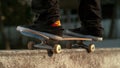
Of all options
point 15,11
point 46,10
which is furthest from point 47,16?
point 15,11

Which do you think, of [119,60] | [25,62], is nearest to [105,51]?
[119,60]

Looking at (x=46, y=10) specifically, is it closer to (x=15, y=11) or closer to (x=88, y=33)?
(x=88, y=33)

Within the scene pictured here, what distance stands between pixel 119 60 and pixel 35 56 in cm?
125

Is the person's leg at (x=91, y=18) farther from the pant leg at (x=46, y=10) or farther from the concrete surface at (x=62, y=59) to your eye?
the pant leg at (x=46, y=10)

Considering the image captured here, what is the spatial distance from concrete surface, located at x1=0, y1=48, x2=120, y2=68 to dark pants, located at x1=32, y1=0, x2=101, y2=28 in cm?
29

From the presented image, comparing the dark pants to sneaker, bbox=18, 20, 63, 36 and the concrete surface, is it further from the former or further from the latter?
the concrete surface

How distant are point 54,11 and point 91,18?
20.8 inches

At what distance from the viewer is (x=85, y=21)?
370 centimetres

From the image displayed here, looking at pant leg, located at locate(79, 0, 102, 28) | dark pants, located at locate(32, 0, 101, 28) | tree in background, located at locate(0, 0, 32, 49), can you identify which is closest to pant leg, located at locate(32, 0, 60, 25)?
dark pants, located at locate(32, 0, 101, 28)

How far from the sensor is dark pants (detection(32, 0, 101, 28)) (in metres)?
3.23

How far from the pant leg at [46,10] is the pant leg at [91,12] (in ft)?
1.52

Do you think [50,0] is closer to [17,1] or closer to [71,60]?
[71,60]

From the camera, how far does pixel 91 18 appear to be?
12.0 feet

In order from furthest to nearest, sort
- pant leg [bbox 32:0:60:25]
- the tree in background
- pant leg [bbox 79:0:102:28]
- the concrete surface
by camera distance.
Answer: the tree in background
pant leg [bbox 79:0:102:28]
pant leg [bbox 32:0:60:25]
the concrete surface
